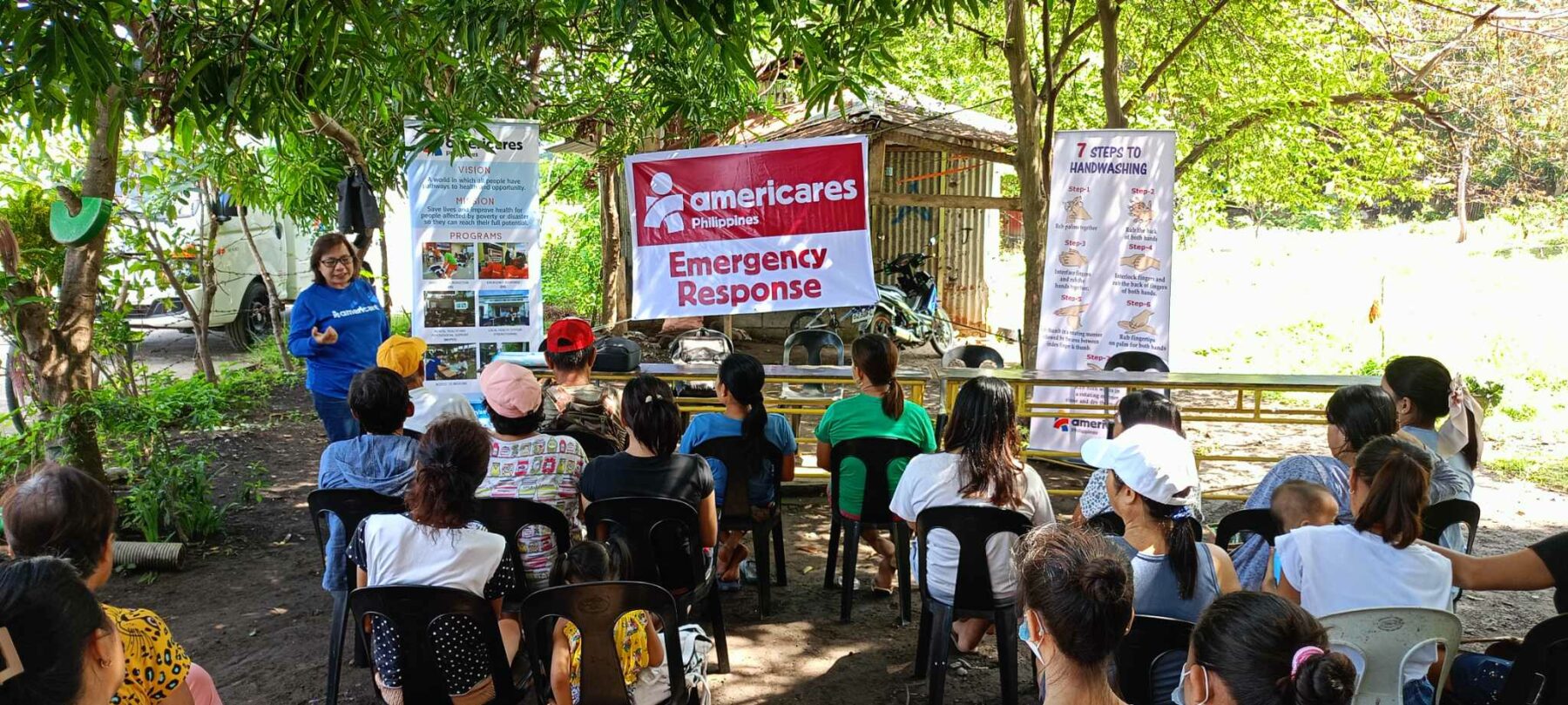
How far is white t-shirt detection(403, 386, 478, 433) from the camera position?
4262 mm

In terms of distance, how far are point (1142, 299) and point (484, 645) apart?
16.9 ft

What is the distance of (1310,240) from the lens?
24656 mm

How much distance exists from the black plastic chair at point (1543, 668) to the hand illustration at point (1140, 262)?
443cm

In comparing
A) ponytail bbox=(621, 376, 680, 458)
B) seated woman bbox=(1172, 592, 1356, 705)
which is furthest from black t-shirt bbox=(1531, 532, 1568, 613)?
ponytail bbox=(621, 376, 680, 458)

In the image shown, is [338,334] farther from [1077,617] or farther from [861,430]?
[1077,617]

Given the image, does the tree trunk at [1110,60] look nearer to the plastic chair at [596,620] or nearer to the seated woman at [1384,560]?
the seated woman at [1384,560]

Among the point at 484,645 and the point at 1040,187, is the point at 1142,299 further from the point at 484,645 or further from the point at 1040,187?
the point at 484,645

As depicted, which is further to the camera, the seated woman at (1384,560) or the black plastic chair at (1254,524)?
the black plastic chair at (1254,524)

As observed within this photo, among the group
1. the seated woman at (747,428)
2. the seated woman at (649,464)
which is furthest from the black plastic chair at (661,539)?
the seated woman at (747,428)

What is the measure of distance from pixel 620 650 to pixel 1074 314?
502 cm

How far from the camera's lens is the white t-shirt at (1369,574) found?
2566 millimetres

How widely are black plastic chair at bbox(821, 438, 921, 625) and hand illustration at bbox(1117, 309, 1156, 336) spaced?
10.0ft

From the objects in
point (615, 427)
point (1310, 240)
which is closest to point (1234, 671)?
point (615, 427)

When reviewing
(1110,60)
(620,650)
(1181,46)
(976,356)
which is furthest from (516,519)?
(1181,46)
